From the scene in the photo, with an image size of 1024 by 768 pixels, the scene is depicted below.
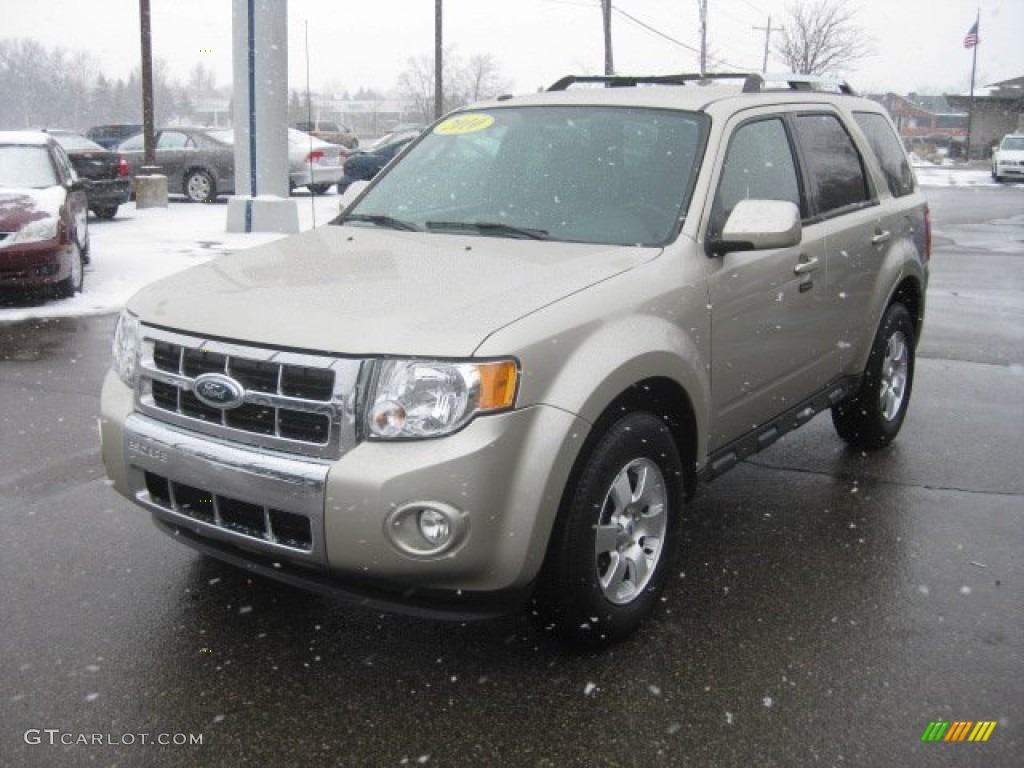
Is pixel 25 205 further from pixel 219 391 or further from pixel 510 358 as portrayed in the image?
pixel 510 358

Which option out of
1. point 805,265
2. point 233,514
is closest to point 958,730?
point 805,265

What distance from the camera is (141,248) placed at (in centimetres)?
1403

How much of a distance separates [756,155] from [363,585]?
96.6 inches

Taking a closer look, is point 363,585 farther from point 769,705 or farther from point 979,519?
point 979,519

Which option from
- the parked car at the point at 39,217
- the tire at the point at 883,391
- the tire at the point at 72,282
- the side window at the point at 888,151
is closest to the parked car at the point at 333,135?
the parked car at the point at 39,217

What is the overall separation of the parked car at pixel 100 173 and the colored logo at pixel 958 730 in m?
16.5

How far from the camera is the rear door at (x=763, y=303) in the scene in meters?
3.88

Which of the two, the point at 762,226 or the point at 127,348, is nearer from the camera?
the point at 127,348

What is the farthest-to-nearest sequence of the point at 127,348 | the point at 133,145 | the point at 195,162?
the point at 133,145, the point at 195,162, the point at 127,348

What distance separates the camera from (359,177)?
2405 cm

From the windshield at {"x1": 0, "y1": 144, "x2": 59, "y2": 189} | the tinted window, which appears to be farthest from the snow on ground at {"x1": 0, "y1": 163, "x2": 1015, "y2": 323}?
the tinted window

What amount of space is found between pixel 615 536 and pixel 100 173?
16.1 meters

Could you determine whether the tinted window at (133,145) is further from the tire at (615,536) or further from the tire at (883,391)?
the tire at (615,536)

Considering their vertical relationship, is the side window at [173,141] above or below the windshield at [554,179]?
above
